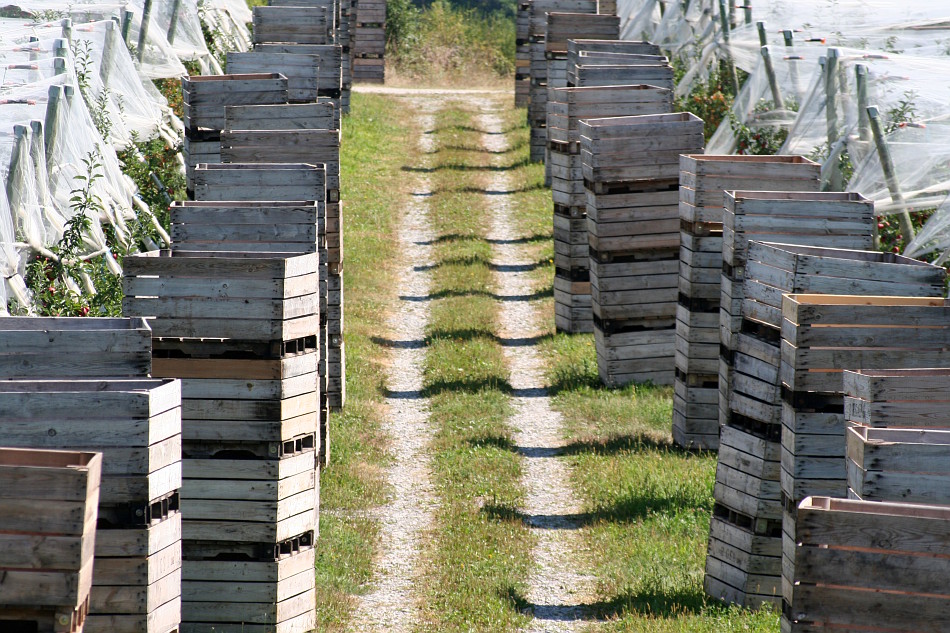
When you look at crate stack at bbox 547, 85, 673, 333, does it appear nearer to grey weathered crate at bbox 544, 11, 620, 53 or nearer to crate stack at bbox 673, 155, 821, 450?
crate stack at bbox 673, 155, 821, 450

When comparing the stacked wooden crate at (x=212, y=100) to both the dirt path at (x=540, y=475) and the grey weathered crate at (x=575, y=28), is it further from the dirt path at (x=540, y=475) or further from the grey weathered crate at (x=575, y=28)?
the grey weathered crate at (x=575, y=28)

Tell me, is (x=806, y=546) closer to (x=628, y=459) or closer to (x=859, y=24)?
(x=628, y=459)

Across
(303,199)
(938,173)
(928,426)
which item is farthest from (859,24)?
(928,426)

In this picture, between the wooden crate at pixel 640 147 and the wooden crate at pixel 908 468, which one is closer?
the wooden crate at pixel 908 468

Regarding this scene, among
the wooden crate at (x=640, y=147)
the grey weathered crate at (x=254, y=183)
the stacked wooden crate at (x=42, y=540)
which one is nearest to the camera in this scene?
the stacked wooden crate at (x=42, y=540)

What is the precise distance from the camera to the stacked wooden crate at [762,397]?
21.4 feet

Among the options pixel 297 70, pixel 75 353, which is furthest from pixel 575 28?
pixel 75 353

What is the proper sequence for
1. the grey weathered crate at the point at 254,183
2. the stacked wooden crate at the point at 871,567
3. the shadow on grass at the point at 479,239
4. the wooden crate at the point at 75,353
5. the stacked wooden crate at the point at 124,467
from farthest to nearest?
the shadow on grass at the point at 479,239 → the grey weathered crate at the point at 254,183 → the wooden crate at the point at 75,353 → the stacked wooden crate at the point at 124,467 → the stacked wooden crate at the point at 871,567

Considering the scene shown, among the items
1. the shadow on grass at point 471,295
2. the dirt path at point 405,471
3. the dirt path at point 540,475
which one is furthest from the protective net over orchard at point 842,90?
the dirt path at point 405,471

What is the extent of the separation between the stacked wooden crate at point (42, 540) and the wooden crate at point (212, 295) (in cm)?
202

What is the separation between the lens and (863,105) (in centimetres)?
1091

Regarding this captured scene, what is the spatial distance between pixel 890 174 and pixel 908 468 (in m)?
6.14

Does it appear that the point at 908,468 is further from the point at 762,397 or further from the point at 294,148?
the point at 294,148

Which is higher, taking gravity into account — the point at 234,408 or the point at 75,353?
the point at 75,353
